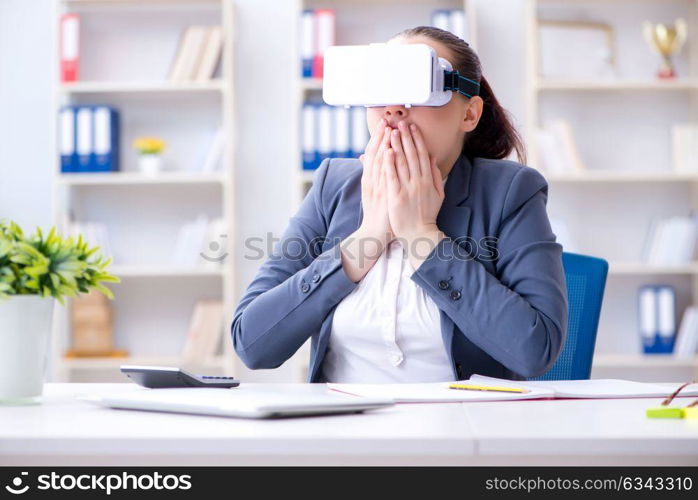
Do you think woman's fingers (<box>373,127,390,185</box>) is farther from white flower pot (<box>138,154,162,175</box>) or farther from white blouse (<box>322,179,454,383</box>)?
white flower pot (<box>138,154,162,175</box>)

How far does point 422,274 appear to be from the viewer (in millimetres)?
1443

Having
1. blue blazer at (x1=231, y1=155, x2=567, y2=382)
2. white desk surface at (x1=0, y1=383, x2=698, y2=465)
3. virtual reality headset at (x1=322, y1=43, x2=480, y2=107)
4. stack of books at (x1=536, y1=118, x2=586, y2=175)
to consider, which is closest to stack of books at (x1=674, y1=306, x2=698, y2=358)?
stack of books at (x1=536, y1=118, x2=586, y2=175)

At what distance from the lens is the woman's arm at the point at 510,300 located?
141 centimetres

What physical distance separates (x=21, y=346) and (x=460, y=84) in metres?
0.85

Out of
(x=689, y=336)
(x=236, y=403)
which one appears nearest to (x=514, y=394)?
(x=236, y=403)

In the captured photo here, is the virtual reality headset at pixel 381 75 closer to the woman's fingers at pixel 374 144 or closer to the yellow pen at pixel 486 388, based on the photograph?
the woman's fingers at pixel 374 144

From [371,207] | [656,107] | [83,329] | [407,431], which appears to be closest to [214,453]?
[407,431]

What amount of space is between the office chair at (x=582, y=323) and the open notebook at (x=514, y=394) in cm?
31

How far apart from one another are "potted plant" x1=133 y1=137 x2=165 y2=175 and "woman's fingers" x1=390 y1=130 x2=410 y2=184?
2.37m

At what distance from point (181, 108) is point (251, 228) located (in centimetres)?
62

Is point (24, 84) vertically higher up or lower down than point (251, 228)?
higher up

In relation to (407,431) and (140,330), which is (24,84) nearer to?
(140,330)

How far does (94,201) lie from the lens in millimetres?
3949

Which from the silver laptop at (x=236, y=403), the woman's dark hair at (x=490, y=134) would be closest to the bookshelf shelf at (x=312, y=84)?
the woman's dark hair at (x=490, y=134)
